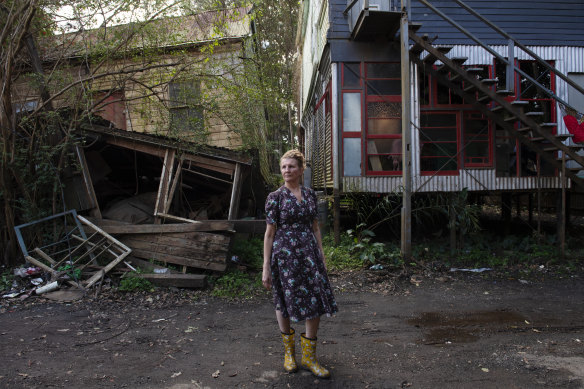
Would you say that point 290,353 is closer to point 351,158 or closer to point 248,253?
point 248,253

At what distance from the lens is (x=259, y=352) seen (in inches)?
147

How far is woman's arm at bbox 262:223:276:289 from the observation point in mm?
3107

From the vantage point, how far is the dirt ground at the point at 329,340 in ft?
10.5

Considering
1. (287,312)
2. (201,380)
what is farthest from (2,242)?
(287,312)

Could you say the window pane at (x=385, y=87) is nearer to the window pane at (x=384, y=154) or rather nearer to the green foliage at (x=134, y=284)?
the window pane at (x=384, y=154)

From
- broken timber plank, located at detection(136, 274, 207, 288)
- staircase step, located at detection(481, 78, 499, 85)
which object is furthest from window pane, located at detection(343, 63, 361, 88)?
broken timber plank, located at detection(136, 274, 207, 288)

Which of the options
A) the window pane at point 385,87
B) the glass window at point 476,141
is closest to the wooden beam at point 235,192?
the window pane at point 385,87

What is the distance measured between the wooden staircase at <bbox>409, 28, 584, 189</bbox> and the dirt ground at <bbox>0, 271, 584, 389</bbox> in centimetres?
282

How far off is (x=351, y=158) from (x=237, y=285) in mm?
3838

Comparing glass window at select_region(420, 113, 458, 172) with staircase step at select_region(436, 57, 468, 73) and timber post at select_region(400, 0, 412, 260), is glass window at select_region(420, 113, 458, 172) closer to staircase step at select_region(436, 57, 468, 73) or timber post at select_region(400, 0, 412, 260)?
staircase step at select_region(436, 57, 468, 73)

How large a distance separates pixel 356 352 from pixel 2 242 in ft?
23.0

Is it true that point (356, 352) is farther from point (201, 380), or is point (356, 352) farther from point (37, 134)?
point (37, 134)

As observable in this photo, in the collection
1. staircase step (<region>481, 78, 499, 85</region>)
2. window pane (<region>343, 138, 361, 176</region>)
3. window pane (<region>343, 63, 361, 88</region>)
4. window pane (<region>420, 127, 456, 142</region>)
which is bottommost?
window pane (<region>343, 138, 361, 176</region>)

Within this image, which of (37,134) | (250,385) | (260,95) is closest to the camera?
(250,385)
